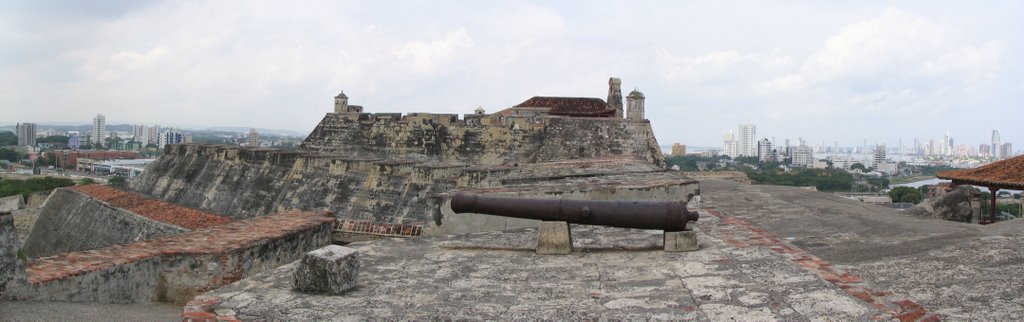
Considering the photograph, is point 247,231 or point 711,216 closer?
point 711,216

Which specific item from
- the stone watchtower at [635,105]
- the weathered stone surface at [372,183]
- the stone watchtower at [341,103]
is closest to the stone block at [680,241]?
the weathered stone surface at [372,183]

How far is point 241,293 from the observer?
14.4 ft

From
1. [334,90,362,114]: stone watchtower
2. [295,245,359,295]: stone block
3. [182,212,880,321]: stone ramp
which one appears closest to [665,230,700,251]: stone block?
[182,212,880,321]: stone ramp

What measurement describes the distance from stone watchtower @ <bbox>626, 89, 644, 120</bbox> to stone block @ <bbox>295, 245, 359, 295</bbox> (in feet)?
66.1

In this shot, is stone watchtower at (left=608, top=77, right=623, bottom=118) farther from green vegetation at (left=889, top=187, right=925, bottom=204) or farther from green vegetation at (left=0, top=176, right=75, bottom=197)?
green vegetation at (left=0, top=176, right=75, bottom=197)

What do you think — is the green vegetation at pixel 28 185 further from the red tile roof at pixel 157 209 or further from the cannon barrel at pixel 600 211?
the cannon barrel at pixel 600 211

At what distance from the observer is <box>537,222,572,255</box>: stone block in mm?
5504

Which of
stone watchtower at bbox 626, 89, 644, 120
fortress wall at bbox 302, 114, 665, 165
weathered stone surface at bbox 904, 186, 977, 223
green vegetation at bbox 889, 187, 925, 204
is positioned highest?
stone watchtower at bbox 626, 89, 644, 120

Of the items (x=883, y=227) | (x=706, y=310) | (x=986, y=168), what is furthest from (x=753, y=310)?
(x=986, y=168)

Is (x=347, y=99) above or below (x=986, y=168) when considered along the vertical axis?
above

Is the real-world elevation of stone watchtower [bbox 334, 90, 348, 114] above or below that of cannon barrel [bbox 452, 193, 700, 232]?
above

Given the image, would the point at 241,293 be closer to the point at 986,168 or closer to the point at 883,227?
the point at 883,227

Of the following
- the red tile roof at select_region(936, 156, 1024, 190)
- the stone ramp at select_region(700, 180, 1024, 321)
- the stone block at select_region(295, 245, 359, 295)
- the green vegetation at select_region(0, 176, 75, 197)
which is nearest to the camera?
the stone block at select_region(295, 245, 359, 295)

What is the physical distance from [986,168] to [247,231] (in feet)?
45.4
